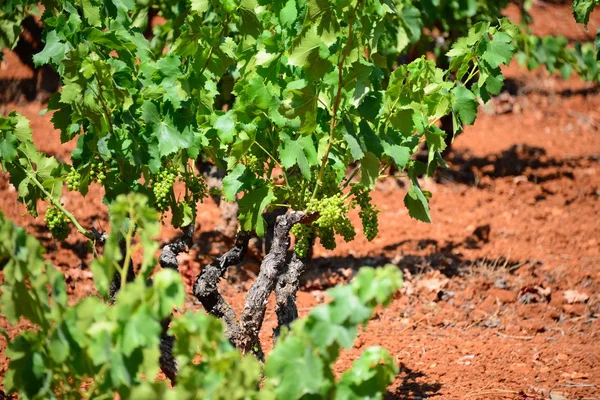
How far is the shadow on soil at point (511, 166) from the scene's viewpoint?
697 cm

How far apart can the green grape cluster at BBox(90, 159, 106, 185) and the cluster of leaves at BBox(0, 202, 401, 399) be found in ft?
3.17

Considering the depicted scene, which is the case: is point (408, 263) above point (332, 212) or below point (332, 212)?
below

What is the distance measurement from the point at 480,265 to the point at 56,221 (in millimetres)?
3109

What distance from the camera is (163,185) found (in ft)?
9.55

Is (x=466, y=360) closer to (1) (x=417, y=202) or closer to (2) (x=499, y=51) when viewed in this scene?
(1) (x=417, y=202)

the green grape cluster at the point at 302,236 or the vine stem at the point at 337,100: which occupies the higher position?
the vine stem at the point at 337,100

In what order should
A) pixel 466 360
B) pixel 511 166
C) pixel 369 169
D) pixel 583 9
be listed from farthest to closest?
pixel 511 166, pixel 466 360, pixel 583 9, pixel 369 169

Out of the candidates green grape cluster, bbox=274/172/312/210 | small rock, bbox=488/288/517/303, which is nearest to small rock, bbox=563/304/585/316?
small rock, bbox=488/288/517/303

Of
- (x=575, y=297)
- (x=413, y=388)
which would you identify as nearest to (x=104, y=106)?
(x=413, y=388)

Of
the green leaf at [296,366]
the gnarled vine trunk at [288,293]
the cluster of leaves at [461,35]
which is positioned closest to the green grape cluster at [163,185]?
the gnarled vine trunk at [288,293]

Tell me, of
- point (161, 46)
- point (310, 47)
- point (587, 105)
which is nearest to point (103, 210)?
point (161, 46)

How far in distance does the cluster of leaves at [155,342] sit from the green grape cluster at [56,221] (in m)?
1.08

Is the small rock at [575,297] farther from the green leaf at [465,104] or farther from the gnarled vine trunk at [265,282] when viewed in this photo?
the gnarled vine trunk at [265,282]

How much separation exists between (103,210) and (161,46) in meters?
1.52
